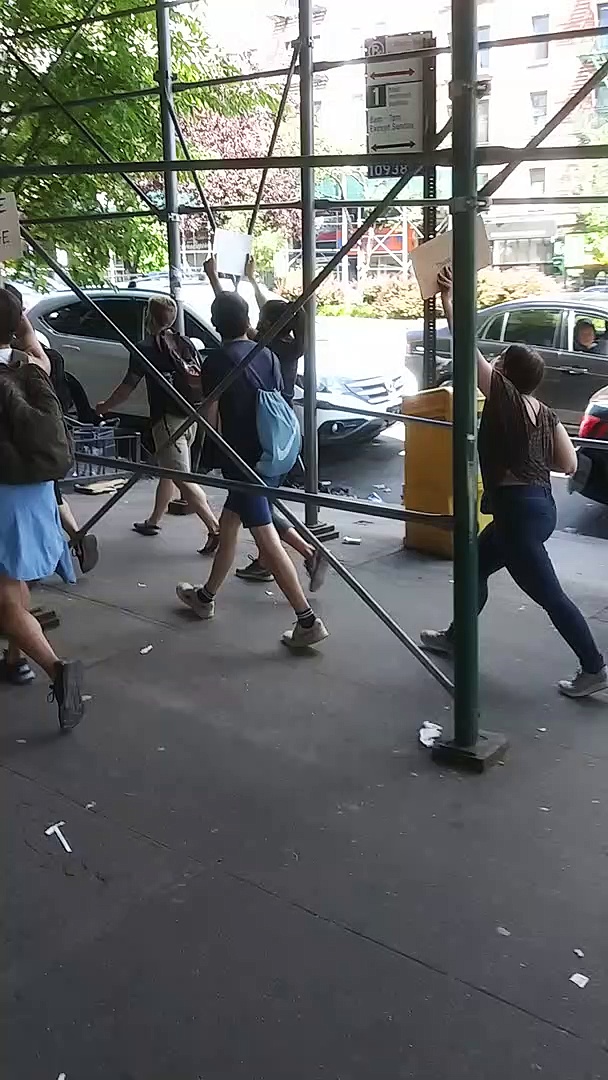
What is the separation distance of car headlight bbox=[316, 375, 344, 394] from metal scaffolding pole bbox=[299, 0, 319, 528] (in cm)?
397

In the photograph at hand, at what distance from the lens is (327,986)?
107 inches

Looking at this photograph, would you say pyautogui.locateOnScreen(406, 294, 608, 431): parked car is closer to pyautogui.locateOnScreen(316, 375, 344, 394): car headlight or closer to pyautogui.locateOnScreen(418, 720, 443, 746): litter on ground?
pyautogui.locateOnScreen(316, 375, 344, 394): car headlight

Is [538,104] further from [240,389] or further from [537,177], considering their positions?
[240,389]

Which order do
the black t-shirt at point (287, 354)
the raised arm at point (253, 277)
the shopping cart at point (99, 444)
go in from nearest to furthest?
1. the raised arm at point (253, 277)
2. the black t-shirt at point (287, 354)
3. the shopping cart at point (99, 444)

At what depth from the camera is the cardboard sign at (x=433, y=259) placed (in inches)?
141

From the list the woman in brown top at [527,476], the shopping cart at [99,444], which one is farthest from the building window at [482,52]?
the shopping cart at [99,444]

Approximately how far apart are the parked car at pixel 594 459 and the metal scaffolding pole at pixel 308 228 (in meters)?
1.95

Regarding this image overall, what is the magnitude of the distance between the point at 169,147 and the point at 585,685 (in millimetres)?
4745

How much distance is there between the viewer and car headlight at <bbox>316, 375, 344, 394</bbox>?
1084 centimetres

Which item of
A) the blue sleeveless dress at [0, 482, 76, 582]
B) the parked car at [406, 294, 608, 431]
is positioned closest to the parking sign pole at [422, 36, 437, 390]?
the blue sleeveless dress at [0, 482, 76, 582]

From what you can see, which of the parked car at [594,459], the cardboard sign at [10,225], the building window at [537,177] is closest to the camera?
the cardboard sign at [10,225]

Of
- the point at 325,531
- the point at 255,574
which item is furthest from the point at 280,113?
the point at 255,574

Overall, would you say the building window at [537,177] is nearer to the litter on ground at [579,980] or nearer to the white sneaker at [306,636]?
the white sneaker at [306,636]

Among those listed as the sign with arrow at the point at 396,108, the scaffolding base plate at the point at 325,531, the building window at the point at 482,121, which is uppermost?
the sign with arrow at the point at 396,108
